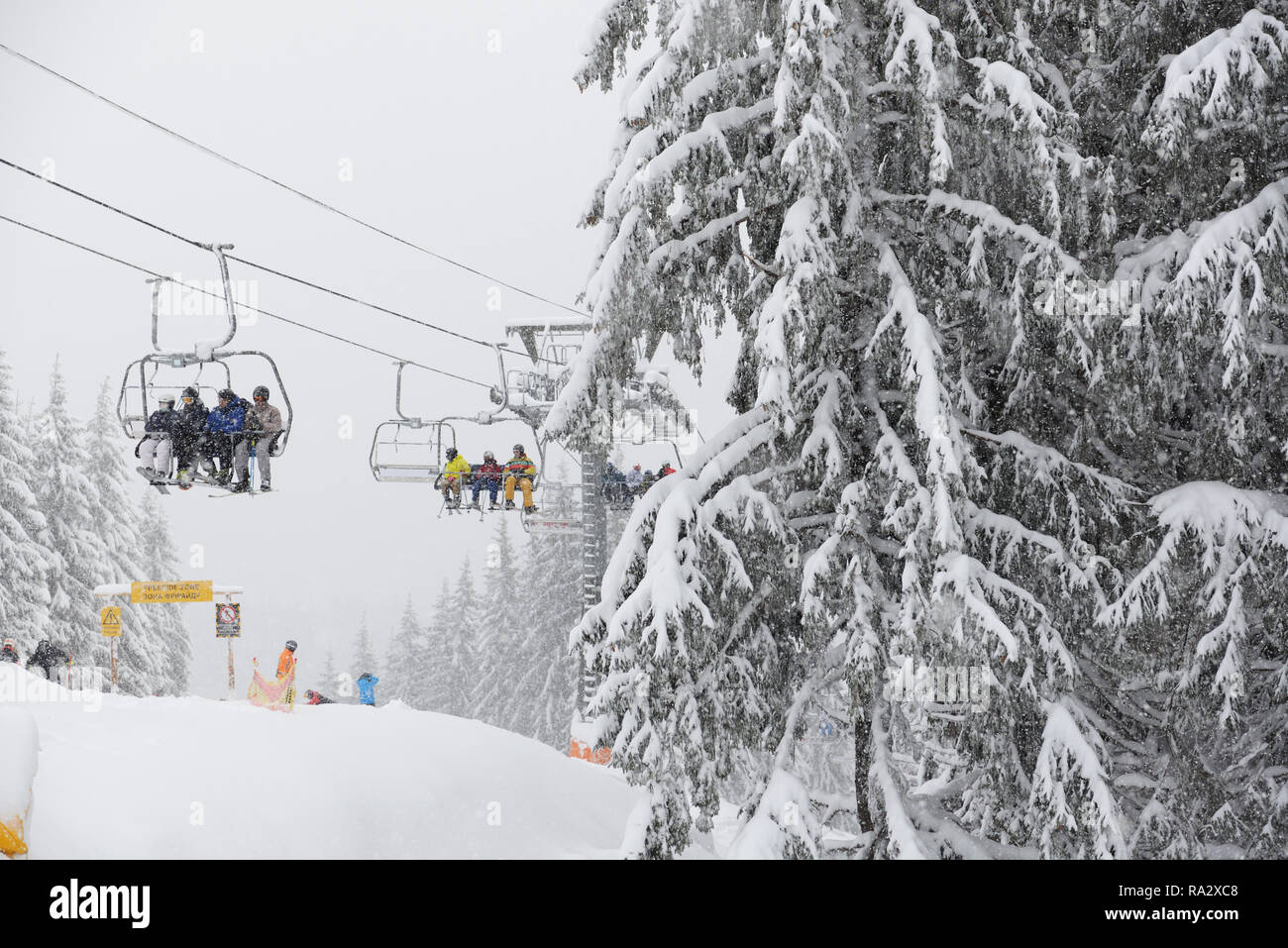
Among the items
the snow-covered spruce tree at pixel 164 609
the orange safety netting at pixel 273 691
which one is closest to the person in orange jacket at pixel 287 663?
the orange safety netting at pixel 273 691

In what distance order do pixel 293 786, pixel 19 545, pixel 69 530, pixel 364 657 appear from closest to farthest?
1. pixel 293 786
2. pixel 19 545
3. pixel 69 530
4. pixel 364 657

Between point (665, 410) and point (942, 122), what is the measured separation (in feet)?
46.0

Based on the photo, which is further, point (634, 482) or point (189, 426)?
point (634, 482)

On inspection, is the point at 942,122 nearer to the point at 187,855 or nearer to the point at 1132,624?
the point at 1132,624

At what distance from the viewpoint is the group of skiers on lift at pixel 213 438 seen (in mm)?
15250

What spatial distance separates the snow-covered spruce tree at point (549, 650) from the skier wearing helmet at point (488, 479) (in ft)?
71.9

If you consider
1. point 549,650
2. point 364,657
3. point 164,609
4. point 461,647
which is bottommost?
point 364,657

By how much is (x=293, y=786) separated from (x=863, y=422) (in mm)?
9530

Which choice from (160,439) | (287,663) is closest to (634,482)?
(287,663)

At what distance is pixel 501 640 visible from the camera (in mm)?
51688

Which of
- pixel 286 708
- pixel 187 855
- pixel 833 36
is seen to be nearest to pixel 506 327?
pixel 286 708

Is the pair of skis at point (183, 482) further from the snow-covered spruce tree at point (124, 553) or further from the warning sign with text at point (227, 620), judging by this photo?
the snow-covered spruce tree at point (124, 553)

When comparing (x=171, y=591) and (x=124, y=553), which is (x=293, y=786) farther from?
(x=124, y=553)

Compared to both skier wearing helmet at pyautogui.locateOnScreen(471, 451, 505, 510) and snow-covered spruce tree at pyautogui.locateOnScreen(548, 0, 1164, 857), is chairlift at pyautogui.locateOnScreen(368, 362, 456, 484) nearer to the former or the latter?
skier wearing helmet at pyautogui.locateOnScreen(471, 451, 505, 510)
